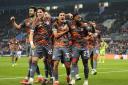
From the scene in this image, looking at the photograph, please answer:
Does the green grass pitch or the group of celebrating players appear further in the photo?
the green grass pitch

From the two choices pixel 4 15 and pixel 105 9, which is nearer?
pixel 105 9

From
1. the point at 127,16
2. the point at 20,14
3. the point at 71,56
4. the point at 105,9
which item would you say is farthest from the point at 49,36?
the point at 20,14

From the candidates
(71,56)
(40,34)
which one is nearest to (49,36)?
(40,34)

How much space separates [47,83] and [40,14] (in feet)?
9.02

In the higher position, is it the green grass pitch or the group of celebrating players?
the group of celebrating players

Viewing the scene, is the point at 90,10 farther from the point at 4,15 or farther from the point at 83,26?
the point at 83,26

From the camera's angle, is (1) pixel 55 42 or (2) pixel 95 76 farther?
(2) pixel 95 76

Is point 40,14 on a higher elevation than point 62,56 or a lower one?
higher

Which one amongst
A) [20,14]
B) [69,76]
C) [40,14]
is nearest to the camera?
[40,14]

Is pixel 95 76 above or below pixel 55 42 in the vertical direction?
below

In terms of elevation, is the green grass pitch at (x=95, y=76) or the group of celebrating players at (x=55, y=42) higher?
the group of celebrating players at (x=55, y=42)

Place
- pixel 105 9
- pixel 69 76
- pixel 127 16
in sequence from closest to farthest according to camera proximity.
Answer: pixel 69 76 → pixel 127 16 → pixel 105 9

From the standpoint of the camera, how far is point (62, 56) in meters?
15.0

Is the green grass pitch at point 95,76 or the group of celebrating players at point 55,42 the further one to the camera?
the green grass pitch at point 95,76
